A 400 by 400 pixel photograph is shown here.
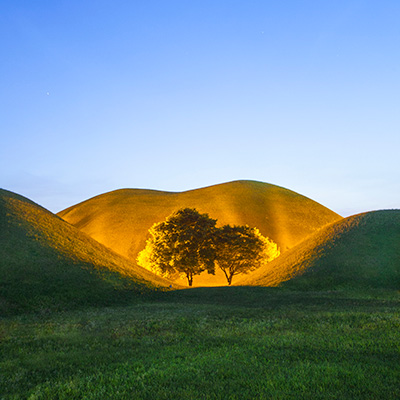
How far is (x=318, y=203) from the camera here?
7195 inches

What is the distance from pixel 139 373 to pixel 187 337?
237 inches

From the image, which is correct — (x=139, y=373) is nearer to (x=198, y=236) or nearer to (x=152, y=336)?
(x=152, y=336)

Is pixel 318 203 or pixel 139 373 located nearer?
pixel 139 373

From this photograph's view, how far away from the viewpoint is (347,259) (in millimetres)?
52500

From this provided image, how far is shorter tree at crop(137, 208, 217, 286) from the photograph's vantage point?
73625 mm

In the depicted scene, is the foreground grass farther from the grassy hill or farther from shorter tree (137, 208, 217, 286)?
the grassy hill

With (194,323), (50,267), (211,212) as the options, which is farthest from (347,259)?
(211,212)

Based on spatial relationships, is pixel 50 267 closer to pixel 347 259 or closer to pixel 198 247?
pixel 198 247

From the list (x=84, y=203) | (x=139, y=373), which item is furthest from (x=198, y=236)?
(x=84, y=203)

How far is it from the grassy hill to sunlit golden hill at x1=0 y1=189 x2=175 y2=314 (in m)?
78.6

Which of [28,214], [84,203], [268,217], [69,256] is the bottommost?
[69,256]

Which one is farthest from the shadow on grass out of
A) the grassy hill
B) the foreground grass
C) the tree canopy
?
the grassy hill

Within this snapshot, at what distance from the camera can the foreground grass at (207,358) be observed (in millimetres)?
10211

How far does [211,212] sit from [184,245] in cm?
7989
